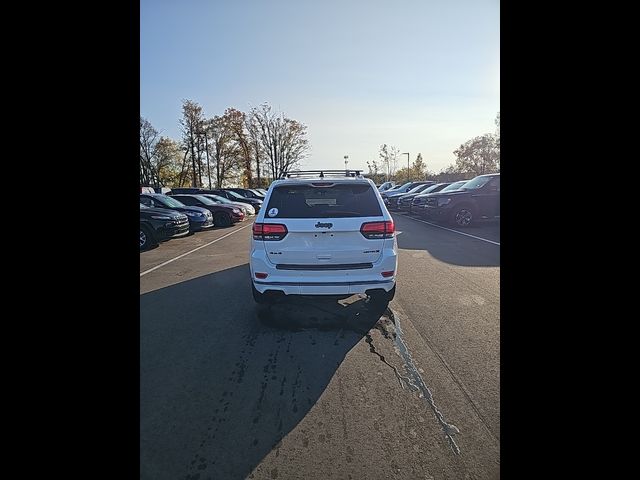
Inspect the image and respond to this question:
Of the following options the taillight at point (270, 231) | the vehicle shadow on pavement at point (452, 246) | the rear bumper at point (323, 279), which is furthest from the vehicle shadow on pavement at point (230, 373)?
the vehicle shadow on pavement at point (452, 246)

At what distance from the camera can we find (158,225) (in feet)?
32.5

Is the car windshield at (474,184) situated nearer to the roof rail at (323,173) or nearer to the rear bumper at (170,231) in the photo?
the roof rail at (323,173)

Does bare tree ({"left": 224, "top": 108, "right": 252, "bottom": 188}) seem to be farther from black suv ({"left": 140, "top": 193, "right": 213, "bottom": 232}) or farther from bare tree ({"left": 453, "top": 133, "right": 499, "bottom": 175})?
bare tree ({"left": 453, "top": 133, "right": 499, "bottom": 175})

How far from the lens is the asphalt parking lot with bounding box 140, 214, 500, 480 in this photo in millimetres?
1880

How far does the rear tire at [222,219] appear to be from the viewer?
52.0 ft

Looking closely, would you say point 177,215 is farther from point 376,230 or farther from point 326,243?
point 376,230

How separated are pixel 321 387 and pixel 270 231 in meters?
1.68

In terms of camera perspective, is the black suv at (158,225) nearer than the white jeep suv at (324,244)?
No

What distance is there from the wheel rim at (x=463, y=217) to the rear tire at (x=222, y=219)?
959 cm

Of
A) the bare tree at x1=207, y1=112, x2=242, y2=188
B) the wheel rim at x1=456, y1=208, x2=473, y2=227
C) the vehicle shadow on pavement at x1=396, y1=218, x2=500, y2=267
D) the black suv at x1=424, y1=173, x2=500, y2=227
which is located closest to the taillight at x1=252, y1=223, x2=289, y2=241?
the vehicle shadow on pavement at x1=396, y1=218, x2=500, y2=267
